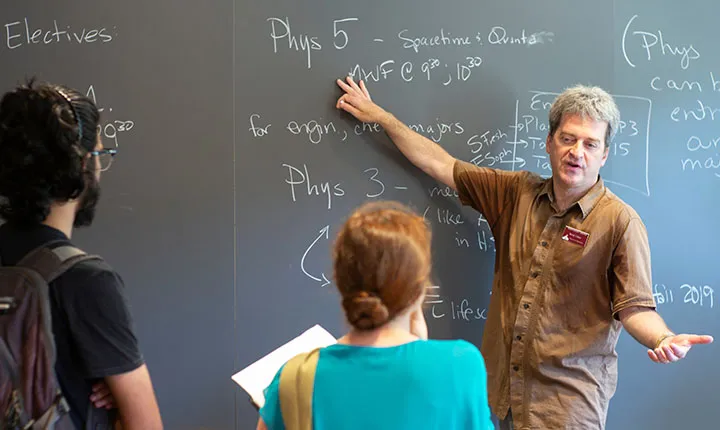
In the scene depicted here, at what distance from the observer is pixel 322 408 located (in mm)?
1161

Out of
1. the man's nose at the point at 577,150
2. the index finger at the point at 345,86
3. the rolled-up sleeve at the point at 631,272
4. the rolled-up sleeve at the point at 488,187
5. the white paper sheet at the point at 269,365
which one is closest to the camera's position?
the white paper sheet at the point at 269,365

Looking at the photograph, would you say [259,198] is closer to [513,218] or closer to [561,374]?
[513,218]

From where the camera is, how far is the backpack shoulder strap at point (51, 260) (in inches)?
46.2

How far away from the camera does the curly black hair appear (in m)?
1.20

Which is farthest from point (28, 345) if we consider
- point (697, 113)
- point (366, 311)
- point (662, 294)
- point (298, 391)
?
point (697, 113)

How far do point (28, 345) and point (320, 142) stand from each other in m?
1.44

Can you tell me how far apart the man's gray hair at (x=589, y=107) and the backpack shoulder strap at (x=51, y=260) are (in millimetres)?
1627

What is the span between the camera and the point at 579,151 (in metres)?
2.05

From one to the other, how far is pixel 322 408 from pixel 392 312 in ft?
0.75

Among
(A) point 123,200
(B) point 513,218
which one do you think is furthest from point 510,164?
(A) point 123,200

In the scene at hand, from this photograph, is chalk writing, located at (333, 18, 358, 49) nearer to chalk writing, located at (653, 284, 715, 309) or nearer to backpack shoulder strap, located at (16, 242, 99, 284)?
backpack shoulder strap, located at (16, 242, 99, 284)

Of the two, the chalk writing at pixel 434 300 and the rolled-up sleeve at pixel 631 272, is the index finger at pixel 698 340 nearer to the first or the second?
the rolled-up sleeve at pixel 631 272

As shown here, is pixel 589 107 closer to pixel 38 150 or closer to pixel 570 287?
pixel 570 287

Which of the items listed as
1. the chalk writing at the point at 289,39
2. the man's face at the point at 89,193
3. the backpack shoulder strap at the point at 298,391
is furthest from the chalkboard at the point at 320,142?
the backpack shoulder strap at the point at 298,391
